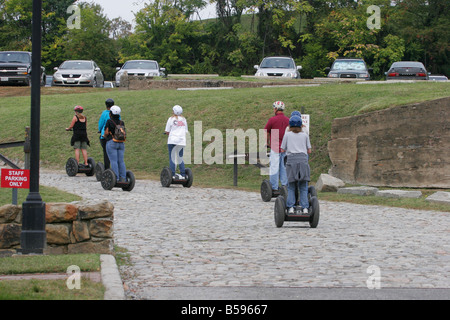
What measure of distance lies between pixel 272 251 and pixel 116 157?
798 centimetres

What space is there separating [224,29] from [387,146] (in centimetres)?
3914

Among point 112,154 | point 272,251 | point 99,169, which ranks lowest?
point 272,251

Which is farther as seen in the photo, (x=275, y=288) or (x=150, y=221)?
(x=150, y=221)

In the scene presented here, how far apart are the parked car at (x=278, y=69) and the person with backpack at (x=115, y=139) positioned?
59.8 ft

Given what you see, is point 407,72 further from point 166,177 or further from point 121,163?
point 121,163

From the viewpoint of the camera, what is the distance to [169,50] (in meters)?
60.2

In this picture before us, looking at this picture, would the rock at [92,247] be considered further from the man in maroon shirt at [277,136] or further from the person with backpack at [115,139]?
the person with backpack at [115,139]

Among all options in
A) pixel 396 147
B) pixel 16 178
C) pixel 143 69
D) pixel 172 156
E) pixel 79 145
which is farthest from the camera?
pixel 143 69

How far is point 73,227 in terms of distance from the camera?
9.30 meters

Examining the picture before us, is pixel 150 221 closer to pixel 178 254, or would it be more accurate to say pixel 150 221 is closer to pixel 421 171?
pixel 178 254

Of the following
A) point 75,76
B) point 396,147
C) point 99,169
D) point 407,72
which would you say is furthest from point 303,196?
point 75,76

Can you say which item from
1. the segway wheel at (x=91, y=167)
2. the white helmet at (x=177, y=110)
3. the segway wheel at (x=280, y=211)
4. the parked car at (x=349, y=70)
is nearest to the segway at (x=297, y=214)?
the segway wheel at (x=280, y=211)

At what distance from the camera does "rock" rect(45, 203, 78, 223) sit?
9.27 m

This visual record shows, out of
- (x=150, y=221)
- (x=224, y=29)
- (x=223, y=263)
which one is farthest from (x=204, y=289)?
(x=224, y=29)
